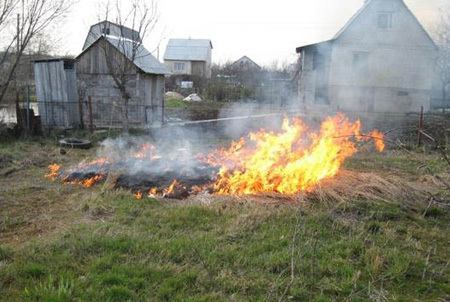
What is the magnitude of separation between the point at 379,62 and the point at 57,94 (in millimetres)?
19248

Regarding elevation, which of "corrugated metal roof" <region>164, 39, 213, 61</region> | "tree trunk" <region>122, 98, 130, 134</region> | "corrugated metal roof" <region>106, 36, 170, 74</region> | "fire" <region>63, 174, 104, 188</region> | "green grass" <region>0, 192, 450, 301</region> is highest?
"corrugated metal roof" <region>164, 39, 213, 61</region>

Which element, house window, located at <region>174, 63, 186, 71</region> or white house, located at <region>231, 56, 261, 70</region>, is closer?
white house, located at <region>231, 56, 261, 70</region>

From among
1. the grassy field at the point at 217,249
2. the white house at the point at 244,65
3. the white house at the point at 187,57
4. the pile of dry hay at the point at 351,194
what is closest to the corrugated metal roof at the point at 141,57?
the grassy field at the point at 217,249

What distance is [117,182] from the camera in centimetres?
766

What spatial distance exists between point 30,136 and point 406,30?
23.5 m

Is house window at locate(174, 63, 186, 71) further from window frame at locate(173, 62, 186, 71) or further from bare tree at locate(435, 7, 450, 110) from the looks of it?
bare tree at locate(435, 7, 450, 110)

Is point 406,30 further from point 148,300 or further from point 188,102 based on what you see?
point 148,300

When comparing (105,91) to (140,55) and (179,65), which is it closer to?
(140,55)

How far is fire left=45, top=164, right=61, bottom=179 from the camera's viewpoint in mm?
8164

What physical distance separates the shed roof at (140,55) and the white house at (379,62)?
1101 centimetres

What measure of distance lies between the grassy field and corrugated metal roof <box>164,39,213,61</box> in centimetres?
5314

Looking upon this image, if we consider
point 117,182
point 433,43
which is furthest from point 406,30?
point 117,182

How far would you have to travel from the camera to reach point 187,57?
57.6 m

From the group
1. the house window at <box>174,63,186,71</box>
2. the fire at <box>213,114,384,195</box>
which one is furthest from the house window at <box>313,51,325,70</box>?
the house window at <box>174,63,186,71</box>
